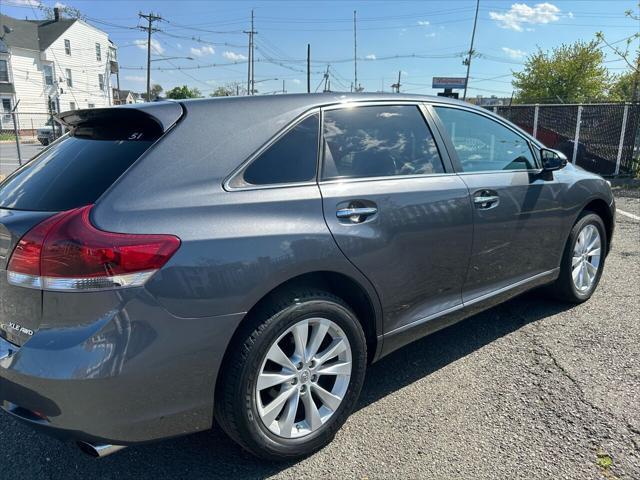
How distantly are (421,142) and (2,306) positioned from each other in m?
2.33

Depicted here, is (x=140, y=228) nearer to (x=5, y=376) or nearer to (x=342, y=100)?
(x=5, y=376)

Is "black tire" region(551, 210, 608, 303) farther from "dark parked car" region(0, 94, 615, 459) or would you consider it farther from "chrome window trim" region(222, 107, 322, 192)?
"chrome window trim" region(222, 107, 322, 192)

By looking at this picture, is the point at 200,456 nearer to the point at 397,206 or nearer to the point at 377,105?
the point at 397,206

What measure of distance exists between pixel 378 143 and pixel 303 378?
4.43 feet

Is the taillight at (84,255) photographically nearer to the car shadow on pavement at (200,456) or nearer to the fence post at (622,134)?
the car shadow on pavement at (200,456)

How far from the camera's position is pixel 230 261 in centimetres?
204

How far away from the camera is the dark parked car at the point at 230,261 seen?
6.13 ft

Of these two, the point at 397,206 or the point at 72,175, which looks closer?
the point at 72,175

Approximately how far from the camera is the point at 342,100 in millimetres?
2730

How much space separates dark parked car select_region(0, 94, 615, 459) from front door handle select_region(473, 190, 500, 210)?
19 millimetres

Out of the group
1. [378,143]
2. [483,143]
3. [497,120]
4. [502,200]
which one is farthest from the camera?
[497,120]

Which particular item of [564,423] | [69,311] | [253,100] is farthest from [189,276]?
[564,423]

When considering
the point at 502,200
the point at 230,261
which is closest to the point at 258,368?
the point at 230,261

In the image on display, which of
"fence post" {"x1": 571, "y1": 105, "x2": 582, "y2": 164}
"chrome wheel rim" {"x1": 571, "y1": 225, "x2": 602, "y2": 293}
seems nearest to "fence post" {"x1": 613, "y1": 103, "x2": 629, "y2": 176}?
"fence post" {"x1": 571, "y1": 105, "x2": 582, "y2": 164}
